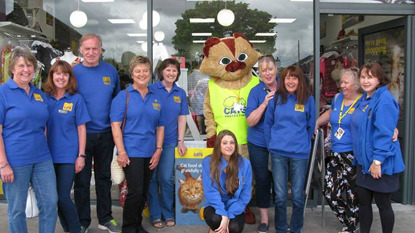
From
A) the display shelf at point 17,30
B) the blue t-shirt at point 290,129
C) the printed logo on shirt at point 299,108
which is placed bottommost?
the blue t-shirt at point 290,129

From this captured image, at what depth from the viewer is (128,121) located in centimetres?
386

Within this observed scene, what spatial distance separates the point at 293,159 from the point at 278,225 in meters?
0.71

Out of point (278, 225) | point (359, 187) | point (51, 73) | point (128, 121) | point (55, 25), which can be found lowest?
point (278, 225)

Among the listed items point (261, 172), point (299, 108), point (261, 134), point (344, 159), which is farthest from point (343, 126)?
point (261, 172)

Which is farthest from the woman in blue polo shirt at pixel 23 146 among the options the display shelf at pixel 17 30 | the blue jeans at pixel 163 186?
the display shelf at pixel 17 30

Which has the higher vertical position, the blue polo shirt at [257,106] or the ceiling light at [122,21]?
the ceiling light at [122,21]

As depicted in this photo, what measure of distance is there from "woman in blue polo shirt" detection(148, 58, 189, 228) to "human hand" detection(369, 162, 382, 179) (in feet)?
6.38

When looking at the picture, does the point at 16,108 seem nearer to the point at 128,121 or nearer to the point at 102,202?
the point at 128,121

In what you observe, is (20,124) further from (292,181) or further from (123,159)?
(292,181)

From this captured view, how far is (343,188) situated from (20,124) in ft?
10.3

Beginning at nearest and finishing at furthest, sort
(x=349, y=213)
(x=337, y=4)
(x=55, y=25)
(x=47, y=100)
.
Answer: (x=47, y=100), (x=349, y=213), (x=337, y=4), (x=55, y=25)

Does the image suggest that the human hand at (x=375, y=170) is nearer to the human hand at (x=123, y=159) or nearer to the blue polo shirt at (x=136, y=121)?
the blue polo shirt at (x=136, y=121)

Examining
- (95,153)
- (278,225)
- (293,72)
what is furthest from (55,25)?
(278,225)

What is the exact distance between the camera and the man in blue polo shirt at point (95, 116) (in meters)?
3.95
